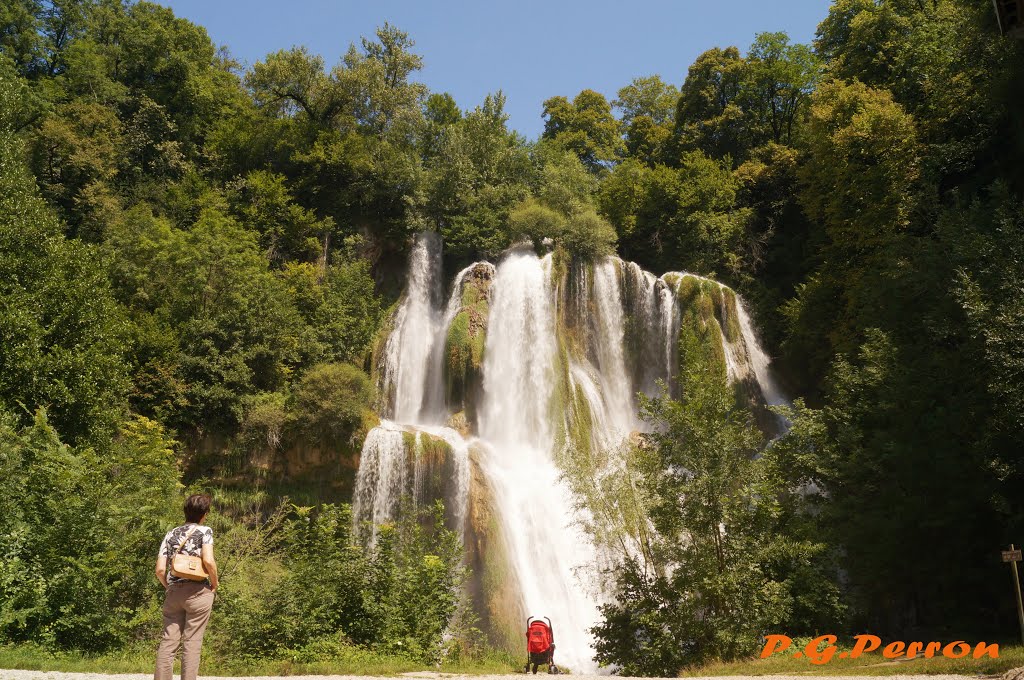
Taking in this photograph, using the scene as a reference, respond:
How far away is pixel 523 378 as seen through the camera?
25.8m

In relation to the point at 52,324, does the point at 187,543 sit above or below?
below

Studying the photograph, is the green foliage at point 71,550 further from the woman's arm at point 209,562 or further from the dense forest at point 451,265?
the woman's arm at point 209,562

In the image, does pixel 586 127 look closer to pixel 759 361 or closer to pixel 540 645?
pixel 759 361

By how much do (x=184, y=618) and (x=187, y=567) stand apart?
1.35 feet

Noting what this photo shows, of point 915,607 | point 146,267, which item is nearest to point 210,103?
point 146,267

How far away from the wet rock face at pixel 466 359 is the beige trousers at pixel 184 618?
19255 millimetres

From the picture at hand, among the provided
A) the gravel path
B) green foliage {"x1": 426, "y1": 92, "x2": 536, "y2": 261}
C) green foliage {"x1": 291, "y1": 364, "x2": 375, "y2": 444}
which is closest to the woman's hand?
the gravel path

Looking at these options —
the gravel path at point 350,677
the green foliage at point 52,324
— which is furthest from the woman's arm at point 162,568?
the green foliage at point 52,324

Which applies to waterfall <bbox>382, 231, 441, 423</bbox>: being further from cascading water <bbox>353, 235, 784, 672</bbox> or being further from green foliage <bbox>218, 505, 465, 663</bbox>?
green foliage <bbox>218, 505, 465, 663</bbox>

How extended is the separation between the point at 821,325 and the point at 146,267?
68.9 feet

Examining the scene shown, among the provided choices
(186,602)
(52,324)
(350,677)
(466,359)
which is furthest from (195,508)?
(466,359)

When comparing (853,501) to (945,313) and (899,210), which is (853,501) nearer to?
(945,313)

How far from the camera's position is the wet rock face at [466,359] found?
25.6 meters

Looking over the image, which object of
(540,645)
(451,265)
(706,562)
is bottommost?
(540,645)
